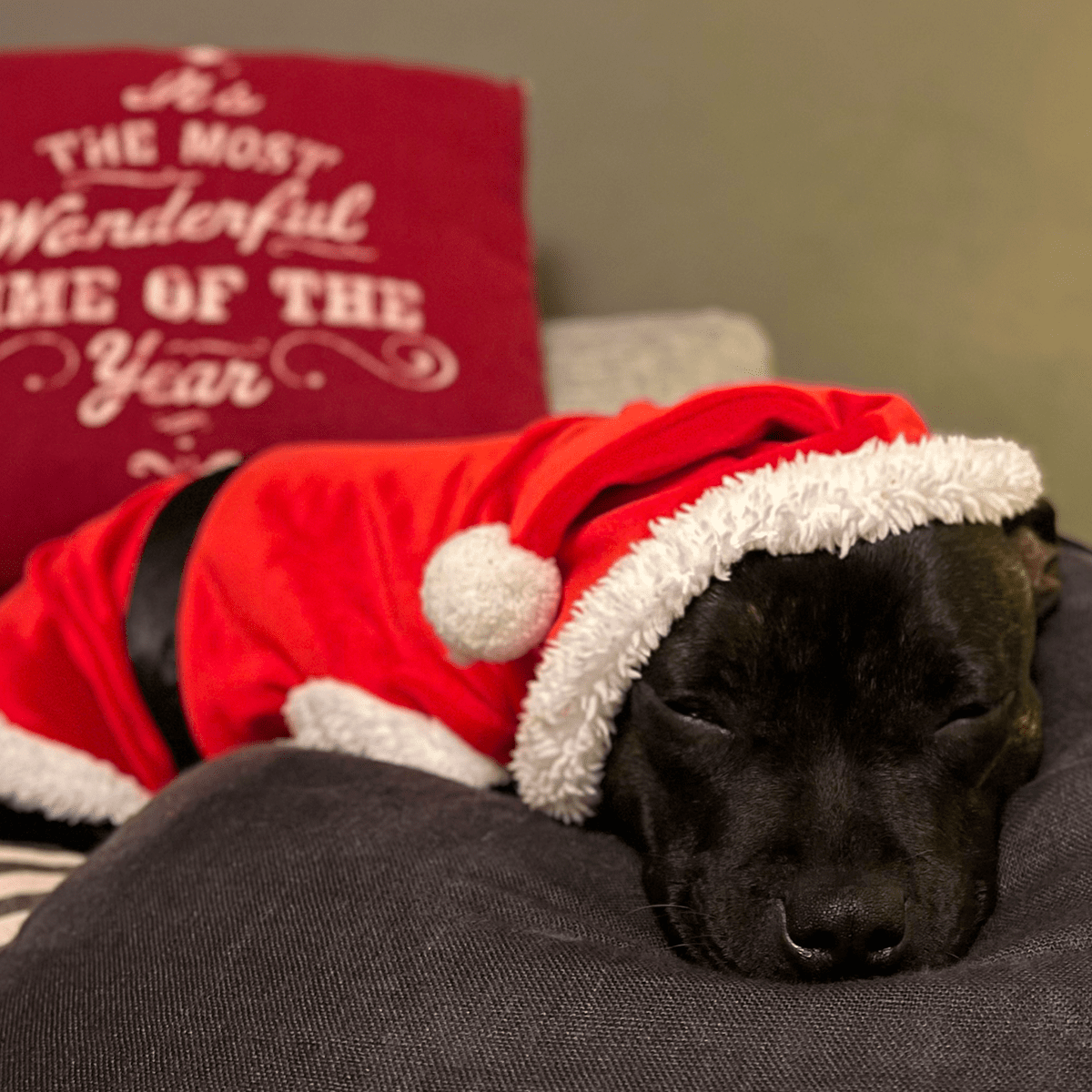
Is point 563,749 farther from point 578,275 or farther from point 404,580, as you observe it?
point 578,275

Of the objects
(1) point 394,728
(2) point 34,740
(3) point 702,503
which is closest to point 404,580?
(1) point 394,728

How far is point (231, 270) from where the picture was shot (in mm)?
1955

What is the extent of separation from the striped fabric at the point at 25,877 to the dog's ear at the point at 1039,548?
1257 mm

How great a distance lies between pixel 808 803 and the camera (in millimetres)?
1082

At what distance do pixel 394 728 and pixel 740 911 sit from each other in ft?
1.76

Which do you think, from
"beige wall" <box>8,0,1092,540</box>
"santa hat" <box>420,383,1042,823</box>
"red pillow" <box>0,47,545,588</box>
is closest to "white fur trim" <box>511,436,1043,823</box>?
"santa hat" <box>420,383,1042,823</box>

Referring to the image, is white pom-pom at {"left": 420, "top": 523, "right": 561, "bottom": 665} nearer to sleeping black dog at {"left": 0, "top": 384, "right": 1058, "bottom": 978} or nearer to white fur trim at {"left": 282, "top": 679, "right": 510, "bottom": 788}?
sleeping black dog at {"left": 0, "top": 384, "right": 1058, "bottom": 978}

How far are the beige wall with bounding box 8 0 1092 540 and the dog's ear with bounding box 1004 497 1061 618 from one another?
58.2 inches

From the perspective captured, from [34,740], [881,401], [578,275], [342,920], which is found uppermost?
[881,401]

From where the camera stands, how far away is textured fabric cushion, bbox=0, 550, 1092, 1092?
78 centimetres

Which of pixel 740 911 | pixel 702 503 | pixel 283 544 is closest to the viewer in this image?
pixel 740 911

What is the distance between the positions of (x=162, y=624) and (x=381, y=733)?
411 mm

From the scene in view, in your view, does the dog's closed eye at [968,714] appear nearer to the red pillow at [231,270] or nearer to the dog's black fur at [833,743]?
the dog's black fur at [833,743]

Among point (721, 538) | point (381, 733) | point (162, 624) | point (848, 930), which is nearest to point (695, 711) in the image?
point (721, 538)
